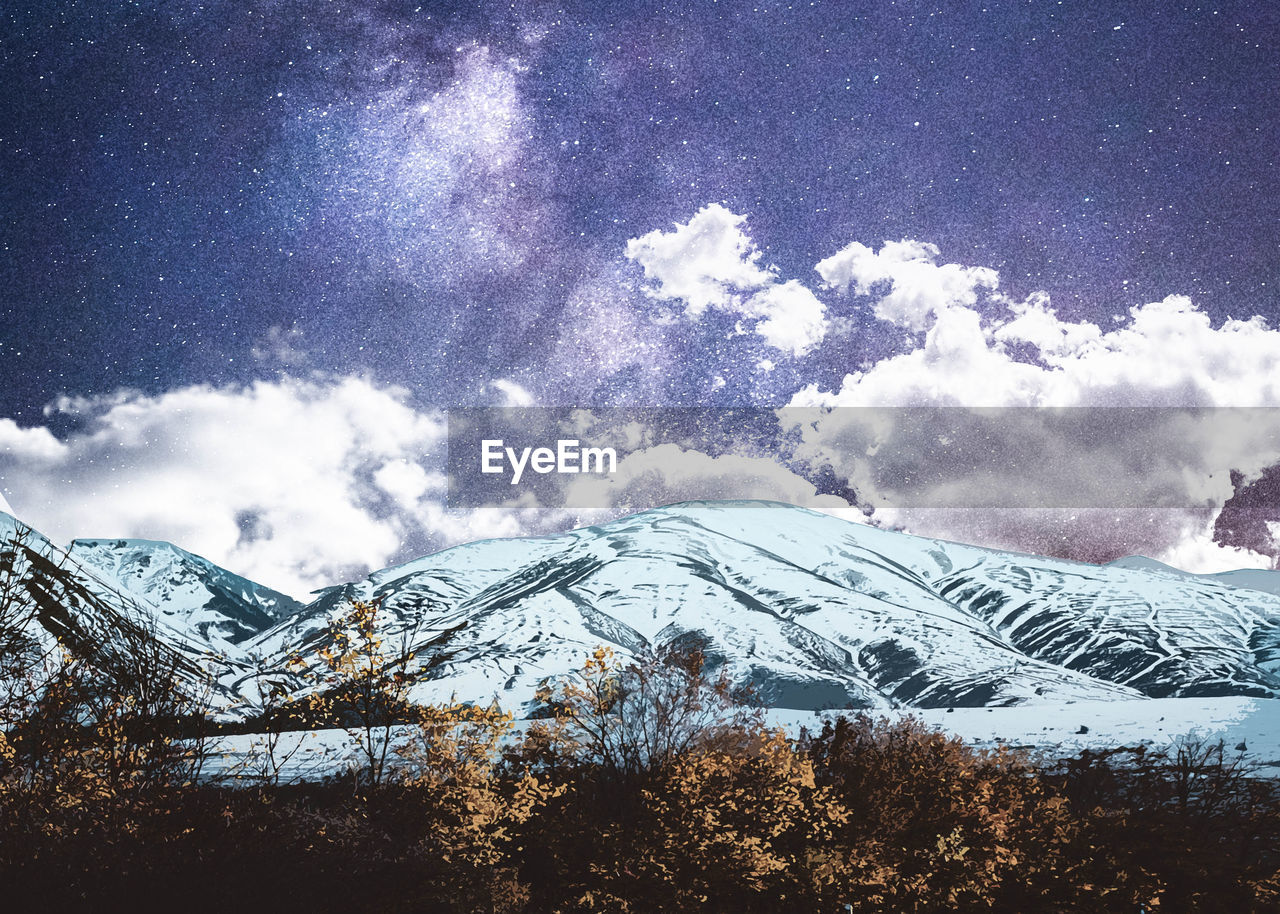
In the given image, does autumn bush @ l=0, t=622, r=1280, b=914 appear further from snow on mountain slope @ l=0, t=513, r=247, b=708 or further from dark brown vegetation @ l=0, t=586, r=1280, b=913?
snow on mountain slope @ l=0, t=513, r=247, b=708

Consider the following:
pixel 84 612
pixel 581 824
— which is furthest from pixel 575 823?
pixel 84 612

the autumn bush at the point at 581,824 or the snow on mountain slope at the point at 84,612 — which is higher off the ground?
the snow on mountain slope at the point at 84,612

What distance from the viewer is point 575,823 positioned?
142 ft

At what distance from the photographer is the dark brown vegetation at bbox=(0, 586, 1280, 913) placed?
13.7 meters

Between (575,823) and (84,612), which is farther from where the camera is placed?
(575,823)

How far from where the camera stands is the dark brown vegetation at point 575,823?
13.7 metres

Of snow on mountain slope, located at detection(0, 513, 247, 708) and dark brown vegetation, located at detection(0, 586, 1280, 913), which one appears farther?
dark brown vegetation, located at detection(0, 586, 1280, 913)

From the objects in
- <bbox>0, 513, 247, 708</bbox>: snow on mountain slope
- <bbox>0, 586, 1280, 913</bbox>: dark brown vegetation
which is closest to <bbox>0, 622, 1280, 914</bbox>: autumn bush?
<bbox>0, 586, 1280, 913</bbox>: dark brown vegetation

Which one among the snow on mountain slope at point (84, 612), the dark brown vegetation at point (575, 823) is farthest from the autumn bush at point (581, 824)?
the snow on mountain slope at point (84, 612)

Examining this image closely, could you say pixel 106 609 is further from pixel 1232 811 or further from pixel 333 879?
pixel 1232 811

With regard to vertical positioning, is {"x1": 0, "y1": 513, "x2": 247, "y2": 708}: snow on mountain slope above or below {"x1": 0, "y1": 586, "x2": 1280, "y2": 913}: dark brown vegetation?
above

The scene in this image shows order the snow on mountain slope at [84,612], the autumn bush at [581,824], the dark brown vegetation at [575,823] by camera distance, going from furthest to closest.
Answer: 1. the autumn bush at [581,824]
2. the dark brown vegetation at [575,823]
3. the snow on mountain slope at [84,612]

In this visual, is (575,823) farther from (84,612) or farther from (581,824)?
(84,612)

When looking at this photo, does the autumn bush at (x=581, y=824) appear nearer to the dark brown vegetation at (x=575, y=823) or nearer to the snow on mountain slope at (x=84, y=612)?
the dark brown vegetation at (x=575, y=823)
